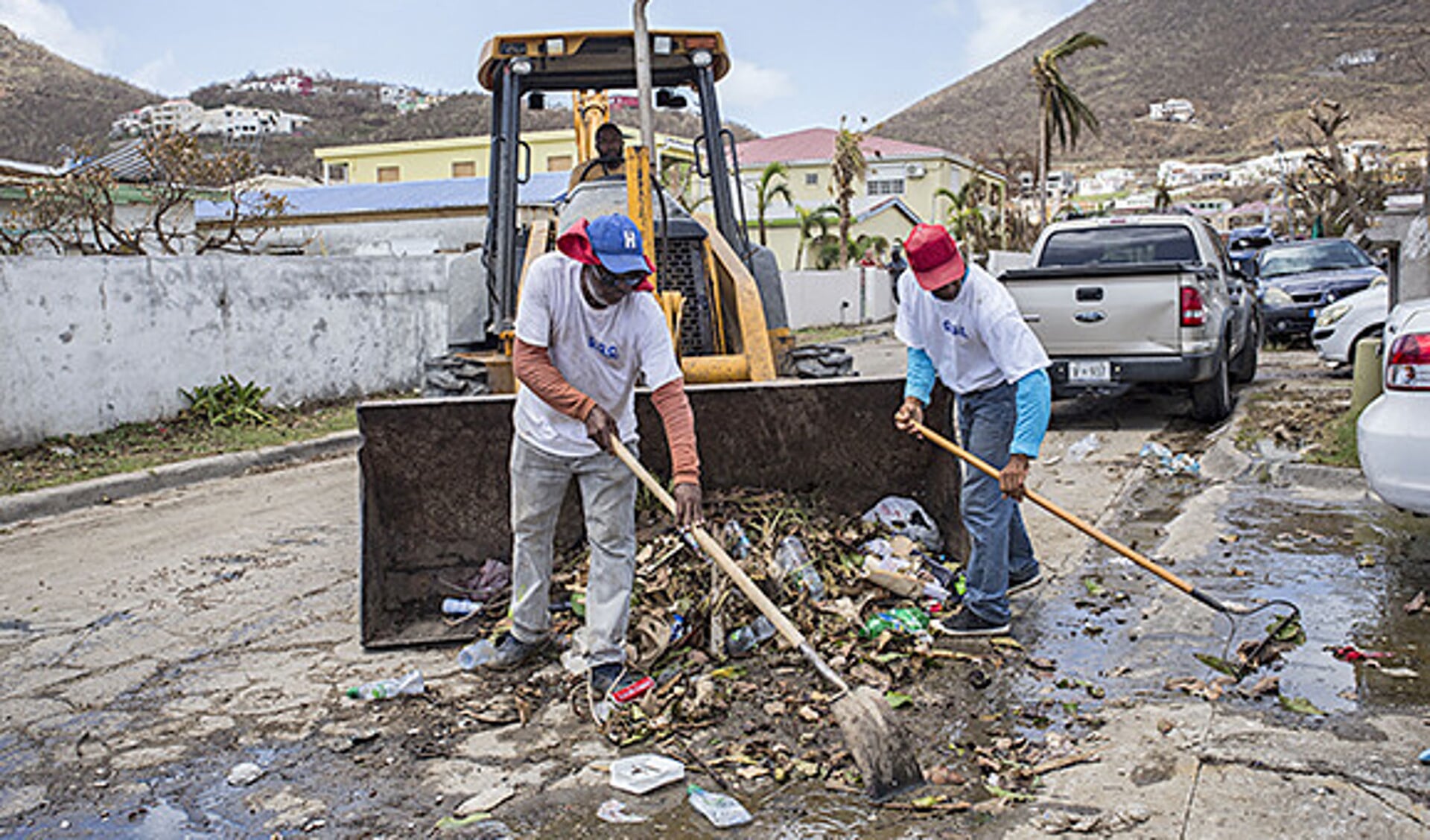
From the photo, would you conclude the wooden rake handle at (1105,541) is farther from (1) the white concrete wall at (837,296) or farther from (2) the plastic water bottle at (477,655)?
(1) the white concrete wall at (837,296)

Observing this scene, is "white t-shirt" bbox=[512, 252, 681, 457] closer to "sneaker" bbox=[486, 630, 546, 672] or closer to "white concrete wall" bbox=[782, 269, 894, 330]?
"sneaker" bbox=[486, 630, 546, 672]

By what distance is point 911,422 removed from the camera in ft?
17.6

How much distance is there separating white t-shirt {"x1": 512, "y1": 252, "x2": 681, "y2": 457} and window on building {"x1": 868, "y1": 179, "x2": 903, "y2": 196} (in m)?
50.9

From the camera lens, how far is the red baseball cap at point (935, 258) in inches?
191

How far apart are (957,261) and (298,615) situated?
3638mm

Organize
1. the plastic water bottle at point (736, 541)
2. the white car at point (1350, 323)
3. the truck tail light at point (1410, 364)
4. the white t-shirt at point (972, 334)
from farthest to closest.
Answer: the white car at point (1350, 323), the plastic water bottle at point (736, 541), the truck tail light at point (1410, 364), the white t-shirt at point (972, 334)

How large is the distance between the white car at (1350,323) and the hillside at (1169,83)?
56.0m

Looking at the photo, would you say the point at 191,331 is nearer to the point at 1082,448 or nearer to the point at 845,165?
the point at 1082,448

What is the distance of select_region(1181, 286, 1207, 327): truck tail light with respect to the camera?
9.88 meters

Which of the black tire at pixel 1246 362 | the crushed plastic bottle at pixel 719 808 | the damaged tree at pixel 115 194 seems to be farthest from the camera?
the damaged tree at pixel 115 194

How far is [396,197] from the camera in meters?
30.1

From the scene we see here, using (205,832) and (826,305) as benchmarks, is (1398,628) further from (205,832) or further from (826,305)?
(826,305)

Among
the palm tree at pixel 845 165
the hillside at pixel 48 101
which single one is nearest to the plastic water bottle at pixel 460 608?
the palm tree at pixel 845 165

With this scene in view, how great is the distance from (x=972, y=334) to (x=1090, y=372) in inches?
220
